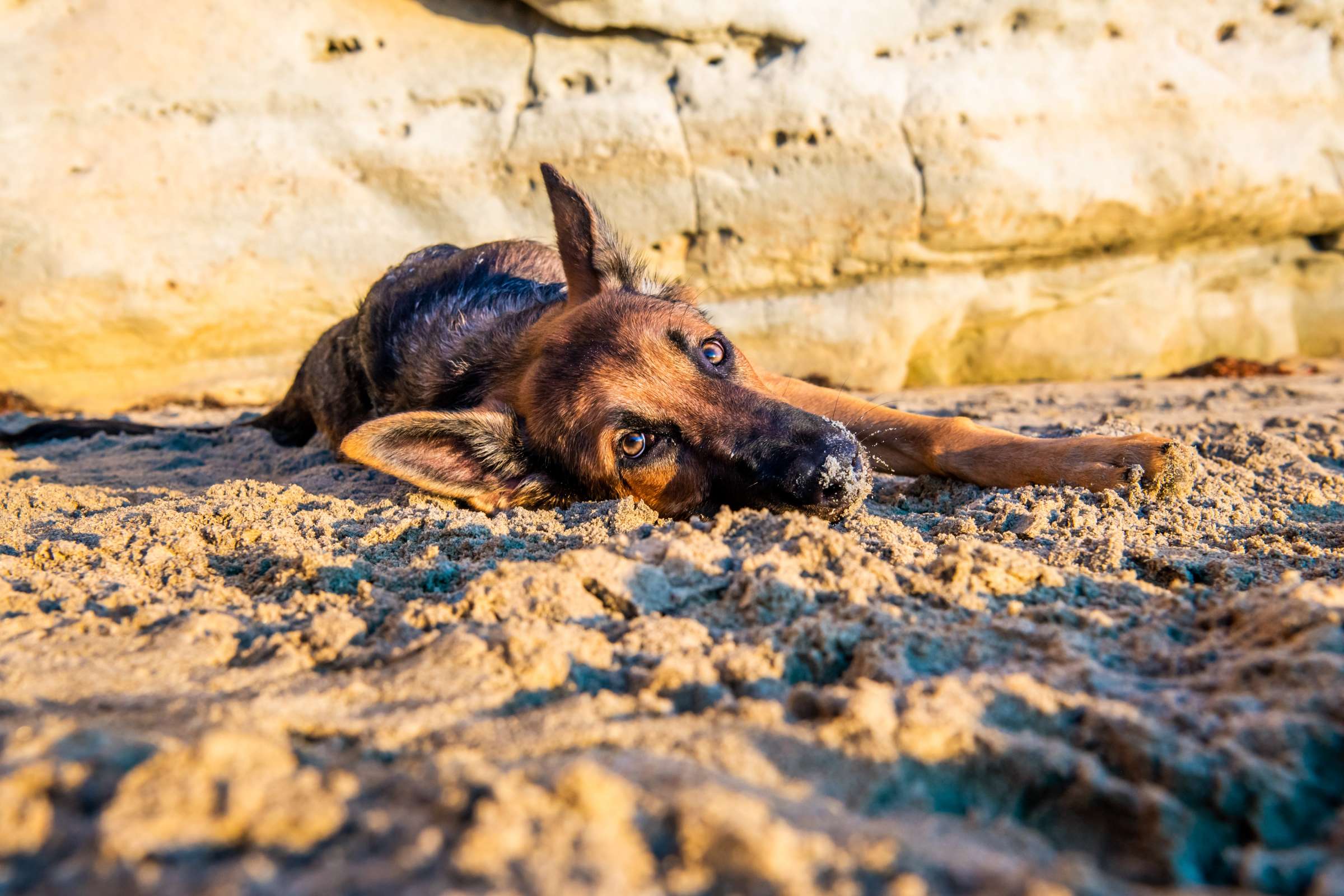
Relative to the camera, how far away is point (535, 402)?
3.72m

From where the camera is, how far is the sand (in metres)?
1.14

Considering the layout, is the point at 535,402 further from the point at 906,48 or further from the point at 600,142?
the point at 906,48

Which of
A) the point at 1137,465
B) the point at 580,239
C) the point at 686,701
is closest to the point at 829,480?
the point at 1137,465

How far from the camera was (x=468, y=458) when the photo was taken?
3.66m

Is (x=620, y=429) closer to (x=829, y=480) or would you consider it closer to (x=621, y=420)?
(x=621, y=420)

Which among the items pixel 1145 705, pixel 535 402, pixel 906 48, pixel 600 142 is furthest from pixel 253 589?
pixel 906 48

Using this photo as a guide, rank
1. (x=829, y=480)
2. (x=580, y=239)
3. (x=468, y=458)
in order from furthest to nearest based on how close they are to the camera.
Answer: (x=580, y=239), (x=468, y=458), (x=829, y=480)

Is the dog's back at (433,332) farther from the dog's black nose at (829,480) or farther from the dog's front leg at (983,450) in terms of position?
the dog's black nose at (829,480)

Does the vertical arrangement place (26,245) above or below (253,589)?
above

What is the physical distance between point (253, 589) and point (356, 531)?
1.79ft

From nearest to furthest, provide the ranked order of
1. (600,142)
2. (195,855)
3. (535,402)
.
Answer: (195,855)
(535,402)
(600,142)

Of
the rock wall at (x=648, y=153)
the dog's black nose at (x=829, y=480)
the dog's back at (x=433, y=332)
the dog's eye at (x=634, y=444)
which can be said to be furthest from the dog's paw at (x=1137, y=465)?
the rock wall at (x=648, y=153)

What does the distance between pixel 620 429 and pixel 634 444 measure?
0.08 metres

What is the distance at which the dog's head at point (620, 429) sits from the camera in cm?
312
